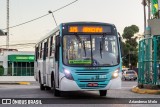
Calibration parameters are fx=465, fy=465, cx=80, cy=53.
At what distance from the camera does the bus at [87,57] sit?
18.5m

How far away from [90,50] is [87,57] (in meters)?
0.32

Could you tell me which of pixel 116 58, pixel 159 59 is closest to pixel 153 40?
pixel 159 59

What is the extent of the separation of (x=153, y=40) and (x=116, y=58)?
208 inches

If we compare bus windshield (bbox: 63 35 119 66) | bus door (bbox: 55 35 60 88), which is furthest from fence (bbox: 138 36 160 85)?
bus door (bbox: 55 35 60 88)

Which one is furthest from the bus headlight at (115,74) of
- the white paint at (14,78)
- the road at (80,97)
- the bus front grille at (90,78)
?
the white paint at (14,78)

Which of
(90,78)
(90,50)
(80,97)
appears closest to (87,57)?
(90,50)

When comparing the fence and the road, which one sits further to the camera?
the fence

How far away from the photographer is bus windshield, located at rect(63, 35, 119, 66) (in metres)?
18.7

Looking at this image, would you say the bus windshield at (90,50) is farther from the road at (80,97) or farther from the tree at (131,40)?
the tree at (131,40)

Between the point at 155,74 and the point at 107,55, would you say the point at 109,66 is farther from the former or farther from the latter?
the point at 155,74

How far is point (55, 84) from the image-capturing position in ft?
65.4

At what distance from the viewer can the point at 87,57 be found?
1873 cm

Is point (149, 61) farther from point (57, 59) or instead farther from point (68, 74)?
point (68, 74)

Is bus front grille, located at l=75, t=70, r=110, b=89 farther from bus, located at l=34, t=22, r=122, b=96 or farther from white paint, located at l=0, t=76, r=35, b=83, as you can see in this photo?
white paint, located at l=0, t=76, r=35, b=83
